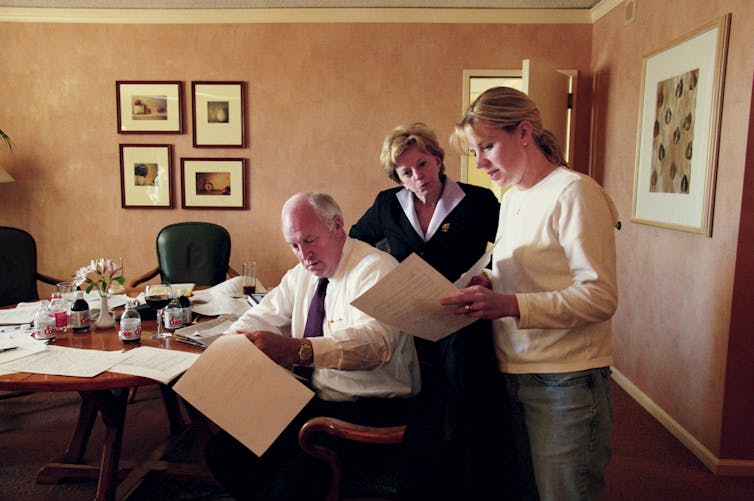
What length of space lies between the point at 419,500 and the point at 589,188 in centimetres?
84

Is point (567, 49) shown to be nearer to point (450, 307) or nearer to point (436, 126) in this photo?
point (436, 126)

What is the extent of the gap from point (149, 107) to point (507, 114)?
3918mm

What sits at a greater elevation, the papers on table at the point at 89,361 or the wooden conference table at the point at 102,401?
the papers on table at the point at 89,361

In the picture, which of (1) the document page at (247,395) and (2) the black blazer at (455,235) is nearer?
(1) the document page at (247,395)

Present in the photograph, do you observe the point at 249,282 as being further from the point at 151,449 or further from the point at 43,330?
the point at 151,449

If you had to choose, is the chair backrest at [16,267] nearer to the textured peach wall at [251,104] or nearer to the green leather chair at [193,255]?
the green leather chair at [193,255]

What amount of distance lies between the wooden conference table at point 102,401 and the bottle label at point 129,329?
0.11 feet

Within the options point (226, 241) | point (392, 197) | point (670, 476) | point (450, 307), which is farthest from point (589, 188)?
point (226, 241)

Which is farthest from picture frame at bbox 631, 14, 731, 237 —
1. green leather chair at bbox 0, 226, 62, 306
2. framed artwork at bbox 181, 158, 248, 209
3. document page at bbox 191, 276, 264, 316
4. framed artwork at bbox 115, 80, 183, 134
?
green leather chair at bbox 0, 226, 62, 306

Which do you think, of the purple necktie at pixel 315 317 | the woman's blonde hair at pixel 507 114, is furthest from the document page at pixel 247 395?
the woman's blonde hair at pixel 507 114

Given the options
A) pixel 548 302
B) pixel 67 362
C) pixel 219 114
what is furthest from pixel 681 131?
pixel 219 114

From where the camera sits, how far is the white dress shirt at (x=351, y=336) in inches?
64.0

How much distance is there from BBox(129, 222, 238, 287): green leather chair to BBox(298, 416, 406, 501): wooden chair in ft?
8.59

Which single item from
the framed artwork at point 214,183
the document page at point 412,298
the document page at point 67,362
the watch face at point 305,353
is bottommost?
the document page at point 67,362
